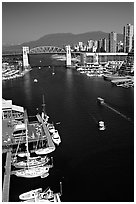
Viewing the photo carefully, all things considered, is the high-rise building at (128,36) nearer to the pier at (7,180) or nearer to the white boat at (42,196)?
the pier at (7,180)

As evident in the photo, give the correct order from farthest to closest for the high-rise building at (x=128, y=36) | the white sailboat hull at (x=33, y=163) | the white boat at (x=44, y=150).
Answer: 1. the high-rise building at (x=128, y=36)
2. the white boat at (x=44, y=150)
3. the white sailboat hull at (x=33, y=163)

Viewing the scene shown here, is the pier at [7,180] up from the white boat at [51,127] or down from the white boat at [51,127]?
down

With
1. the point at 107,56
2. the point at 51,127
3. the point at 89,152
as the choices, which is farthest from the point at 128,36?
the point at 89,152

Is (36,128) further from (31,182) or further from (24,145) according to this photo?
(31,182)

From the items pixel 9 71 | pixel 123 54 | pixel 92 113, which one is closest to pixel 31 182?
pixel 92 113

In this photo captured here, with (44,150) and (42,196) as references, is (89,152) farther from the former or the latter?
(42,196)

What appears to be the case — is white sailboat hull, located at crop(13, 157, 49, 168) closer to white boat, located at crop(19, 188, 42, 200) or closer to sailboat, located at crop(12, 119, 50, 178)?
sailboat, located at crop(12, 119, 50, 178)

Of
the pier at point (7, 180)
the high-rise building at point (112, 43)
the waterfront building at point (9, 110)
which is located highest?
the high-rise building at point (112, 43)

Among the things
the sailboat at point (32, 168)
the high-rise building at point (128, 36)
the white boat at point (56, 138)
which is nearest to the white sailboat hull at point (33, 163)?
the sailboat at point (32, 168)
